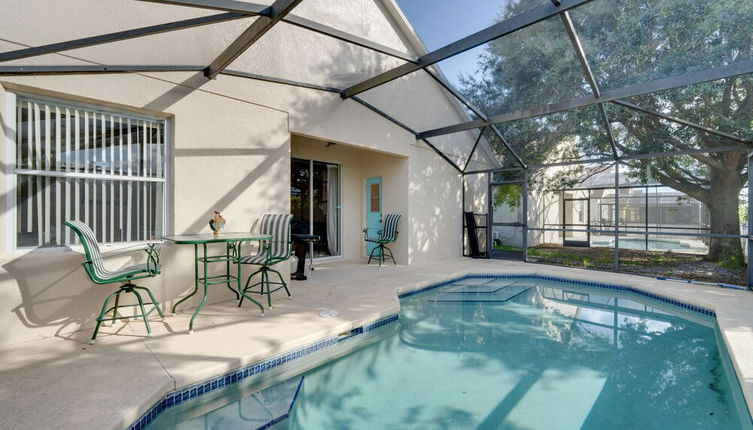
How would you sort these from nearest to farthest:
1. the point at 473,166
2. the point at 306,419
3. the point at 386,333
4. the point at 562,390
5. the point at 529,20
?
the point at 306,419, the point at 562,390, the point at 529,20, the point at 386,333, the point at 473,166

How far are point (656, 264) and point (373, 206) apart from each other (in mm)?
6607

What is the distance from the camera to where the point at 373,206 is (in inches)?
312

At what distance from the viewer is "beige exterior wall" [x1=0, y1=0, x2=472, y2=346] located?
2.96 m

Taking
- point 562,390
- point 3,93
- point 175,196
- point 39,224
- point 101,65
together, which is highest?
point 101,65

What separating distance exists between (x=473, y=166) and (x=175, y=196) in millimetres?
7126

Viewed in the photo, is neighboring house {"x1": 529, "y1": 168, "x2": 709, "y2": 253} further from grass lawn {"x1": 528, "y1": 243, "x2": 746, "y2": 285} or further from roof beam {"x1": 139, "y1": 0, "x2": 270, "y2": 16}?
roof beam {"x1": 139, "y1": 0, "x2": 270, "y2": 16}

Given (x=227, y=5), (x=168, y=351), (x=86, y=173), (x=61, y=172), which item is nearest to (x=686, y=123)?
(x=227, y=5)

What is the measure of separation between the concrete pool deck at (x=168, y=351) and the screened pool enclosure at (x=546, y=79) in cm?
123

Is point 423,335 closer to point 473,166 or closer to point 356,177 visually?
point 356,177

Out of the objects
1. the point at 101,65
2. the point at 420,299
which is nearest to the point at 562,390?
the point at 420,299

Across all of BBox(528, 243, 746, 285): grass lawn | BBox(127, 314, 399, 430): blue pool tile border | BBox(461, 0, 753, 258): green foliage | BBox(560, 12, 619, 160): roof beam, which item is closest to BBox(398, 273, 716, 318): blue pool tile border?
BBox(528, 243, 746, 285): grass lawn

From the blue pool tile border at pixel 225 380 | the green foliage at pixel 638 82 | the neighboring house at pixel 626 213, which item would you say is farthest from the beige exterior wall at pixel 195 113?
the neighboring house at pixel 626 213

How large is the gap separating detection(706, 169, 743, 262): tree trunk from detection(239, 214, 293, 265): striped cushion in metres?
8.69

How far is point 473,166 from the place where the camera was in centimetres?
898
